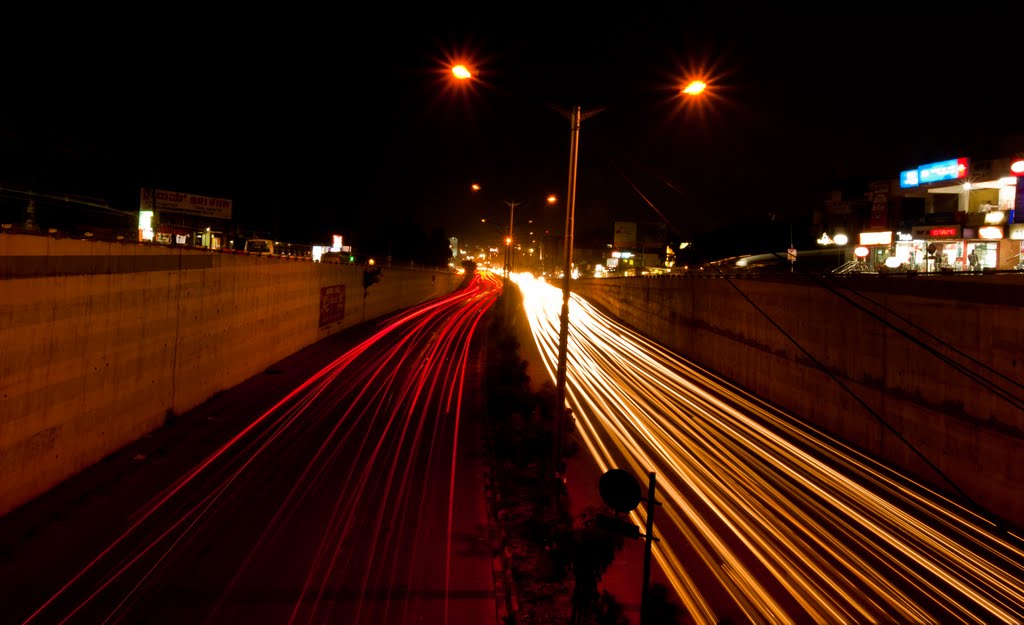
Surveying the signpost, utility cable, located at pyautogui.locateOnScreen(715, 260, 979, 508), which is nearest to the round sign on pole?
→ the signpost

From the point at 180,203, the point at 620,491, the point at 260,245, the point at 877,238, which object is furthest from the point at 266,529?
the point at 877,238

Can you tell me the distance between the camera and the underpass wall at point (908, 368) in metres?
11.7

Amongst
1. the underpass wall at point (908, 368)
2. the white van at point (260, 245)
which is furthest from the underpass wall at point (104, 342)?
the underpass wall at point (908, 368)

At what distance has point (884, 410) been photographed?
606 inches

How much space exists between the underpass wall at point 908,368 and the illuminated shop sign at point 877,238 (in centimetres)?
2144

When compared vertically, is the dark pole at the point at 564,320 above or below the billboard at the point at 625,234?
below

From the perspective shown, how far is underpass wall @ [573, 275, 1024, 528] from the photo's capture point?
38.4ft

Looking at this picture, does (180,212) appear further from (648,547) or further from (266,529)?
(648,547)

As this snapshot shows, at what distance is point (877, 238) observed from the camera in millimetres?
40844

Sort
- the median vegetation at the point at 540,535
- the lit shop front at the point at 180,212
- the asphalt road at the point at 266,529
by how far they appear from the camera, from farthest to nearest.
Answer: the lit shop front at the point at 180,212 → the asphalt road at the point at 266,529 → the median vegetation at the point at 540,535

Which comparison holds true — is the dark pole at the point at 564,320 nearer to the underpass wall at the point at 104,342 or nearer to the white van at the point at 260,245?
the underpass wall at the point at 104,342

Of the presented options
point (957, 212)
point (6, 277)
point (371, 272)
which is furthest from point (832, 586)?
point (371, 272)

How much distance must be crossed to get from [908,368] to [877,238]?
30.6 metres

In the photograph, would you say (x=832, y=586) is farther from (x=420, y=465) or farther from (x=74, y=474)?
(x=74, y=474)
